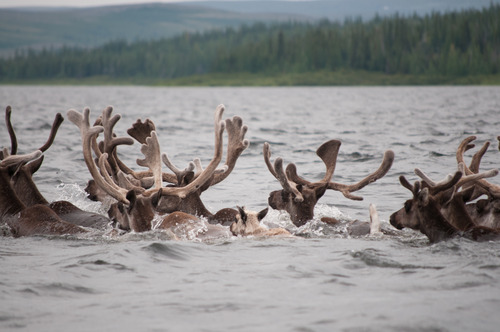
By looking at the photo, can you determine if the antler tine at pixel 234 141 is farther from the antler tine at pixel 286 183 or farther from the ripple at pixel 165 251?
the ripple at pixel 165 251

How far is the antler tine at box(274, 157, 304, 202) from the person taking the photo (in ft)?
30.2

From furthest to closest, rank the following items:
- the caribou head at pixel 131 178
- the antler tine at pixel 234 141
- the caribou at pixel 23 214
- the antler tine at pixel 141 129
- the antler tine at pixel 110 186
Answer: the antler tine at pixel 141 129, the antler tine at pixel 234 141, the caribou at pixel 23 214, the antler tine at pixel 110 186, the caribou head at pixel 131 178

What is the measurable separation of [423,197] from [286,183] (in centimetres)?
201

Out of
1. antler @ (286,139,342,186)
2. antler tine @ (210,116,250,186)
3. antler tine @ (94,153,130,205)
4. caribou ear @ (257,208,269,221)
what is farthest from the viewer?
antler tine @ (210,116,250,186)

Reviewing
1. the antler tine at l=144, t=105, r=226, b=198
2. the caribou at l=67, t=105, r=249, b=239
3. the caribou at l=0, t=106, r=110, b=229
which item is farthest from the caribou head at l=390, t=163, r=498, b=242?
the caribou at l=0, t=106, r=110, b=229

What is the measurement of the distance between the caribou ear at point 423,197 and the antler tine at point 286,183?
6.10ft

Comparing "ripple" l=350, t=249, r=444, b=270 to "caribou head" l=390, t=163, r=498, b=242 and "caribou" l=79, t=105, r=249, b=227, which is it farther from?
"caribou" l=79, t=105, r=249, b=227

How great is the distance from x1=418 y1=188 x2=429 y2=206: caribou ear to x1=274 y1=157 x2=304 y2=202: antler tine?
6.10ft

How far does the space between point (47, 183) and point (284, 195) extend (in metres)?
7.52

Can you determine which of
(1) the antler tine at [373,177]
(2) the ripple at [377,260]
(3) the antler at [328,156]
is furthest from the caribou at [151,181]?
(2) the ripple at [377,260]

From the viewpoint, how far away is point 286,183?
31.1 ft

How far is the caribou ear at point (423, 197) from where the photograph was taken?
814 cm

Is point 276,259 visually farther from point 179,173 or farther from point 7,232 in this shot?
point 7,232

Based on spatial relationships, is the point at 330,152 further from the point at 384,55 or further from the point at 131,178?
the point at 384,55
